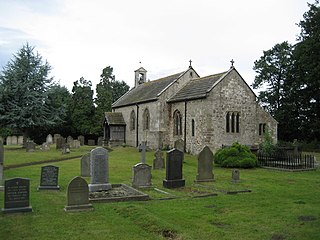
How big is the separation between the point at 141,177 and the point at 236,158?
8929 millimetres

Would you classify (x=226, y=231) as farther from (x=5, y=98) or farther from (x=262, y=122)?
(x=5, y=98)

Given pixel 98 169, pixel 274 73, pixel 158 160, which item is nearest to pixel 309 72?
pixel 274 73

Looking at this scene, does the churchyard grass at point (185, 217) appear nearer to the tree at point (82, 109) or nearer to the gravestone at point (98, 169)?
the gravestone at point (98, 169)

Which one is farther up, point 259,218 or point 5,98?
point 5,98

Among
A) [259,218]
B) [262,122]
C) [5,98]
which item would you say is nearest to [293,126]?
[262,122]

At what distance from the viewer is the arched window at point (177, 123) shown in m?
30.7

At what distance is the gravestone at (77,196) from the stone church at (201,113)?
1806 cm

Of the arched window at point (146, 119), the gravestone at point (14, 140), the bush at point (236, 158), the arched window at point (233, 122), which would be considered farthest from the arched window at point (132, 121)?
the bush at point (236, 158)

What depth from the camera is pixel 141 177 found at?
520 inches

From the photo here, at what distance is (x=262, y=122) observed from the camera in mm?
29812

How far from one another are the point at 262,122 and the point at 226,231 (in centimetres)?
2358

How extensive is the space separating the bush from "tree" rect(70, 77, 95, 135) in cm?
3074

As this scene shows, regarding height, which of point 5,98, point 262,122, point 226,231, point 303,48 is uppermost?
point 303,48

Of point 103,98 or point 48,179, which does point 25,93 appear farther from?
point 48,179
